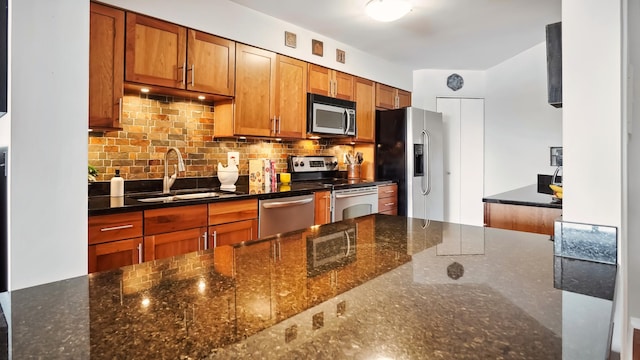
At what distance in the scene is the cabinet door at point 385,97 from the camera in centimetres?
452

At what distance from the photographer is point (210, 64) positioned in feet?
9.34

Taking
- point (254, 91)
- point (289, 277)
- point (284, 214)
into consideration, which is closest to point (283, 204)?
point (284, 214)

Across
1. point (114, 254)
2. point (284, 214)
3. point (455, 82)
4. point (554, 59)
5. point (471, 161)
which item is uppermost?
point (455, 82)

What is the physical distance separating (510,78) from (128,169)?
179 inches

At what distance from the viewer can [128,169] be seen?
8.82ft

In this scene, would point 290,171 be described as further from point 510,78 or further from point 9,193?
point 510,78

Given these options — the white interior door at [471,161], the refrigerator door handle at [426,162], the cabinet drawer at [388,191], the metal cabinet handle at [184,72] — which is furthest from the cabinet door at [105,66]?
the white interior door at [471,161]

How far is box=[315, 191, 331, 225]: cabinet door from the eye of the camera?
3318 millimetres

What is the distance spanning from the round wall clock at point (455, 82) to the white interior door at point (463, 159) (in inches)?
6.5

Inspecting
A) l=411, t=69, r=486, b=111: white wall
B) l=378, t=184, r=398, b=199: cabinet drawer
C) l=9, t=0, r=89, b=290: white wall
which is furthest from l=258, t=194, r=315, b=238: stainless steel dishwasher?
l=411, t=69, r=486, b=111: white wall

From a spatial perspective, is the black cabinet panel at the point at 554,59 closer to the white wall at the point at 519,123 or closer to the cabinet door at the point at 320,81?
the cabinet door at the point at 320,81

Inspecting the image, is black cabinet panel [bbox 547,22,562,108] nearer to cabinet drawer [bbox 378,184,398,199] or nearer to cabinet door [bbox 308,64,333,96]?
cabinet door [bbox 308,64,333,96]

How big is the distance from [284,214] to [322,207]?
492mm

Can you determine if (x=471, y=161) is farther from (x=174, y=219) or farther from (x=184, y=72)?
(x=174, y=219)
